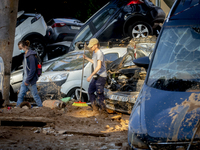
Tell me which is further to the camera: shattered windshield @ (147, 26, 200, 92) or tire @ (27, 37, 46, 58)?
tire @ (27, 37, 46, 58)

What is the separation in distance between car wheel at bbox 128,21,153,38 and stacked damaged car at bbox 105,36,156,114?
9.52 ft

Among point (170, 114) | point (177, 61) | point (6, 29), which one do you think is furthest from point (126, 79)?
point (170, 114)

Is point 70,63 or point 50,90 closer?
point 50,90

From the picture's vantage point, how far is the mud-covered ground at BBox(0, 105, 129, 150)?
16.7ft

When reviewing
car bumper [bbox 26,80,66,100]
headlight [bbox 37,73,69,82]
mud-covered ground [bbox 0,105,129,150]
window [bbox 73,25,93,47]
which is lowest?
mud-covered ground [bbox 0,105,129,150]

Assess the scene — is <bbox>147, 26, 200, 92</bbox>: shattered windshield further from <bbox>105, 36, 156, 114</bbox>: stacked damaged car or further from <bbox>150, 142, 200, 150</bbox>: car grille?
<bbox>105, 36, 156, 114</bbox>: stacked damaged car

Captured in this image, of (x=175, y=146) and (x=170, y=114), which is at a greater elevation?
(x=170, y=114)

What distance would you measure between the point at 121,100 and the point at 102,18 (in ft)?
20.1

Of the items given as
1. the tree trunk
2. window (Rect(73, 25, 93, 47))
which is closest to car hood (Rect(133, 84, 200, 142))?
the tree trunk

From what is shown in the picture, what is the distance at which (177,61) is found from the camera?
4.36 m

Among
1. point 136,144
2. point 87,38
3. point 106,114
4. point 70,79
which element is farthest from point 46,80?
point 136,144

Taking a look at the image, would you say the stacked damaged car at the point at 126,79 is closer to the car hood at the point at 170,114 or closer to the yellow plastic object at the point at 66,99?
the yellow plastic object at the point at 66,99

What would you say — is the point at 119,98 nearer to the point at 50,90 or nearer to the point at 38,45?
the point at 50,90

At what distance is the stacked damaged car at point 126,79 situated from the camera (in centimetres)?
728
